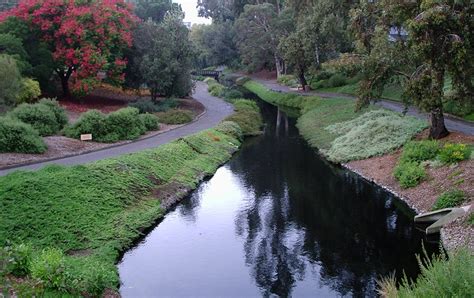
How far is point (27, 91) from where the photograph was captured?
37875mm

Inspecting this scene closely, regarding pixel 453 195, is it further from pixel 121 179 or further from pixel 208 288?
pixel 121 179

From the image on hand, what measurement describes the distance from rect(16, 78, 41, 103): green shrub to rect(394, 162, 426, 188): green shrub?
1080 inches

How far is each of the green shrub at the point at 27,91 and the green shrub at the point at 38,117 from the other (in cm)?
626

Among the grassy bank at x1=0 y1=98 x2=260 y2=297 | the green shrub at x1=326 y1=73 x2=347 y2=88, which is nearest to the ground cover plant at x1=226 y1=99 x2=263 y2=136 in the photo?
the green shrub at x1=326 y1=73 x2=347 y2=88

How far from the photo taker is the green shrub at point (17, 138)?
26.7 m

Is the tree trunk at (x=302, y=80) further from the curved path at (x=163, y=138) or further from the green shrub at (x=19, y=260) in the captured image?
the green shrub at (x=19, y=260)

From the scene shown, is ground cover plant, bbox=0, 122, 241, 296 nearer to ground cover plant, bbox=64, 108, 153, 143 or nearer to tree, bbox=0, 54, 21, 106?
ground cover plant, bbox=64, 108, 153, 143

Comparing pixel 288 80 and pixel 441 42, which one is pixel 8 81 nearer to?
pixel 441 42

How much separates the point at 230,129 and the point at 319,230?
20817mm

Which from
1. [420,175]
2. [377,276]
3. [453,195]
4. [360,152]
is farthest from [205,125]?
[377,276]

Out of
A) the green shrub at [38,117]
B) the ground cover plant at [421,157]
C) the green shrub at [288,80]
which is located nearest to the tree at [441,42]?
A: the ground cover plant at [421,157]

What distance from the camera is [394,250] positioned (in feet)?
62.4

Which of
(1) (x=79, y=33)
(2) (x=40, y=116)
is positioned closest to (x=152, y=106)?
(1) (x=79, y=33)

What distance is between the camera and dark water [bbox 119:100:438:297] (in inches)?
651
